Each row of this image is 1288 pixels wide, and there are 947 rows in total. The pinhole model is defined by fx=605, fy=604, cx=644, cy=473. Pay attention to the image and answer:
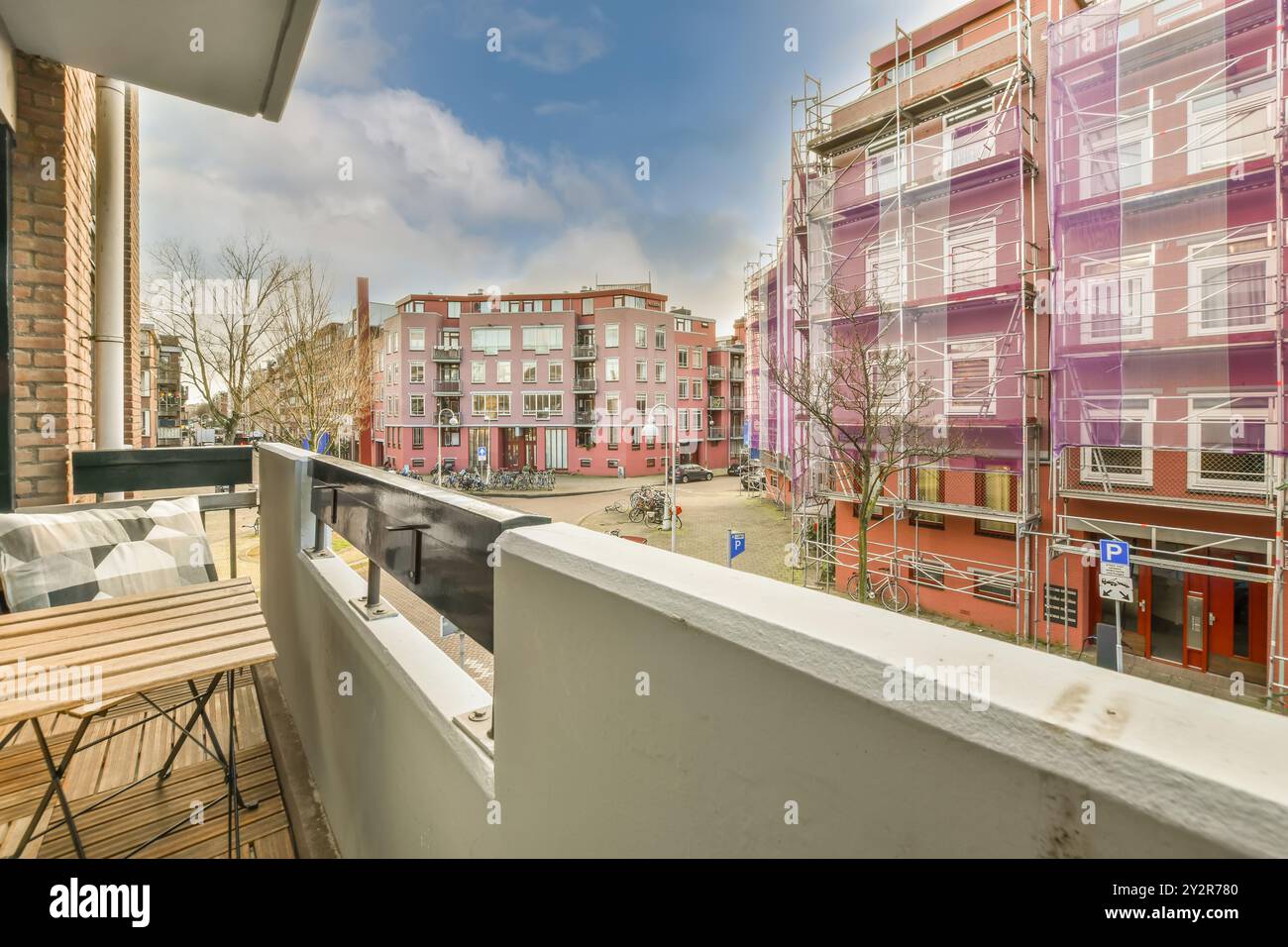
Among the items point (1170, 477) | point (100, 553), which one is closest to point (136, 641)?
point (100, 553)

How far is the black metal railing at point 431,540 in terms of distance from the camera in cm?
114

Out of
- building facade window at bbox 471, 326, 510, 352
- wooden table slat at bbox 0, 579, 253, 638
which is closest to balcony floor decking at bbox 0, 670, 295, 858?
wooden table slat at bbox 0, 579, 253, 638

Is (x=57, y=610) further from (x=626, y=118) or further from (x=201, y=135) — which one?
(x=626, y=118)

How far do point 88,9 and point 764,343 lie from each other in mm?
18497

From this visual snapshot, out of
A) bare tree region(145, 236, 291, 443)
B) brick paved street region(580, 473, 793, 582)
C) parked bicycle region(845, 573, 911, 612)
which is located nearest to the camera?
parked bicycle region(845, 573, 911, 612)

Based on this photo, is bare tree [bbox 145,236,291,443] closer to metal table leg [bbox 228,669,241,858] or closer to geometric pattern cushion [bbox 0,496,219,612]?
geometric pattern cushion [bbox 0,496,219,612]

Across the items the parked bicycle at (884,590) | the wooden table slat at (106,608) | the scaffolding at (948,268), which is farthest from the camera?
the parked bicycle at (884,590)

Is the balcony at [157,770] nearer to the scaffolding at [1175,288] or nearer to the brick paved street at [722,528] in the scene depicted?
the brick paved street at [722,528]

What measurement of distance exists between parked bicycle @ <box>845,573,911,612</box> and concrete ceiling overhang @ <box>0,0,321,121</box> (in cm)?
1046

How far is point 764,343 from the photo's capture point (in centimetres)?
1959

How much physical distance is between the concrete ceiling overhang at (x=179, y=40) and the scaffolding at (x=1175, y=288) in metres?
9.28

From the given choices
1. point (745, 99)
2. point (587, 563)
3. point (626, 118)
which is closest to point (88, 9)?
point (587, 563)

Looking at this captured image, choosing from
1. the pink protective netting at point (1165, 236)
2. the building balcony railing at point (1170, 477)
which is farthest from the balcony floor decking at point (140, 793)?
the building balcony railing at point (1170, 477)

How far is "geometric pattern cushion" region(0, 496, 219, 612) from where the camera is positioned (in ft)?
6.60
